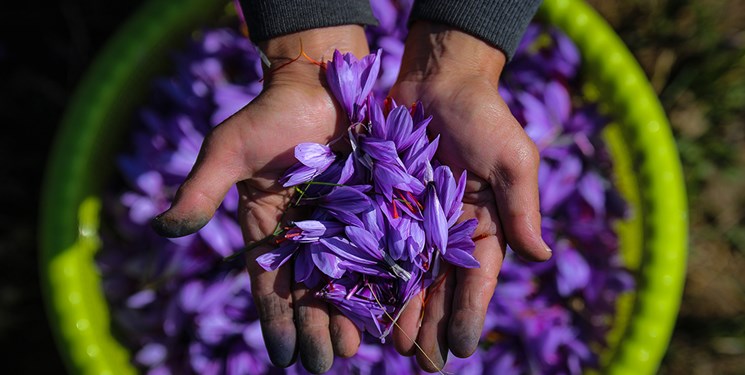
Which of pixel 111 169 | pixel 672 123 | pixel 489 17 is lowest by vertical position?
pixel 111 169

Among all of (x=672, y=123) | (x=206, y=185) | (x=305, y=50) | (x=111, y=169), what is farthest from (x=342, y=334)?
(x=672, y=123)

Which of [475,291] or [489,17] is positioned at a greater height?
[489,17]

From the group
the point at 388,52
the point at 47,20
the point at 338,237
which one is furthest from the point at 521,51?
the point at 47,20

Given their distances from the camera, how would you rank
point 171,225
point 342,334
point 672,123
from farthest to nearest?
point 672,123 < point 342,334 < point 171,225

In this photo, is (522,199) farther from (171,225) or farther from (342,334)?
(171,225)

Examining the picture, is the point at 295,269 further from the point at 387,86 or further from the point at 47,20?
the point at 47,20

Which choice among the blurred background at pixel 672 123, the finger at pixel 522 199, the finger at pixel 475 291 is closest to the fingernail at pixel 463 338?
the finger at pixel 475 291

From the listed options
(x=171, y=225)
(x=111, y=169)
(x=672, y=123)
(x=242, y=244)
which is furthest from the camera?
(x=672, y=123)
